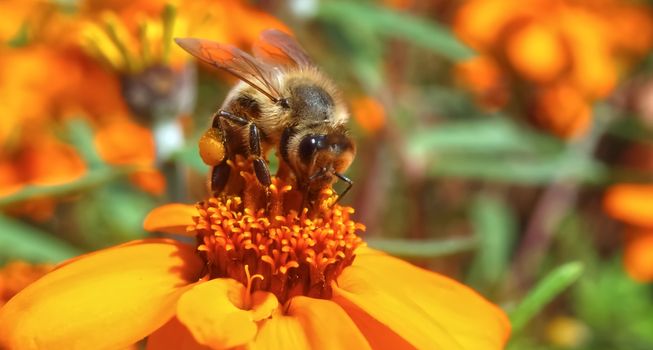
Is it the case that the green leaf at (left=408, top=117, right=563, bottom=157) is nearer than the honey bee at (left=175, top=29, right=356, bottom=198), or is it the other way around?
the honey bee at (left=175, top=29, right=356, bottom=198)

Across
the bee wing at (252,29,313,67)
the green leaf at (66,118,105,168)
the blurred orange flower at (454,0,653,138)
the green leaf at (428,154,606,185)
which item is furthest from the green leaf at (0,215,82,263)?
the blurred orange flower at (454,0,653,138)

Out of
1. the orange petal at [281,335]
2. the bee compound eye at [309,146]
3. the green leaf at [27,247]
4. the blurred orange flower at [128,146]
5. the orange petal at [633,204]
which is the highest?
the bee compound eye at [309,146]

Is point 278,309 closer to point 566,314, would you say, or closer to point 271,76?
point 271,76

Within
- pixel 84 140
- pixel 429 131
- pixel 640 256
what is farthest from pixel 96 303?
pixel 640 256

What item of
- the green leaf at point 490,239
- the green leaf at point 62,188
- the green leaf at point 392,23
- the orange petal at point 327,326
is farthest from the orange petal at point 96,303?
the green leaf at point 490,239

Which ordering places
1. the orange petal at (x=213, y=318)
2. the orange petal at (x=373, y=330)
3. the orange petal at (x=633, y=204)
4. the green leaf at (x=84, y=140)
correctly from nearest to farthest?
the orange petal at (x=213, y=318) < the orange petal at (x=373, y=330) < the green leaf at (x=84, y=140) < the orange petal at (x=633, y=204)

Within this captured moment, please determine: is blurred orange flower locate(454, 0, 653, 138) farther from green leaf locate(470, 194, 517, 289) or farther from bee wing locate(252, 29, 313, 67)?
bee wing locate(252, 29, 313, 67)

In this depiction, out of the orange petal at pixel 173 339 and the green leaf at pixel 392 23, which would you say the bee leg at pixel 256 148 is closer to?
the orange petal at pixel 173 339
